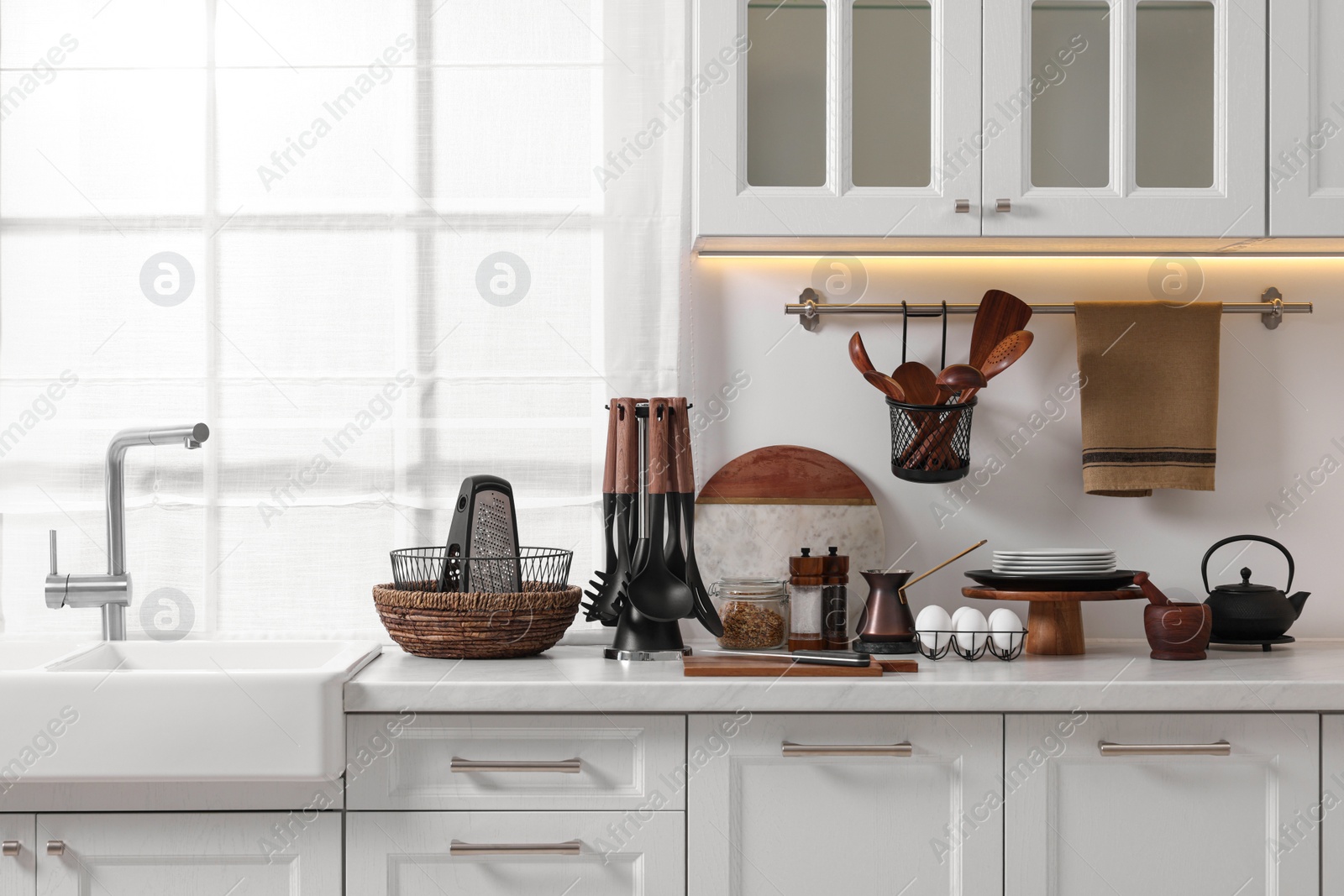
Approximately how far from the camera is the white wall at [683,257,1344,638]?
1963 mm

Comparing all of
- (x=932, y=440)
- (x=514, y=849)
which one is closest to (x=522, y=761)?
(x=514, y=849)

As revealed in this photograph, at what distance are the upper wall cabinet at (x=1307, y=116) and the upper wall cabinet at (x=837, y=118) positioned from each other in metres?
0.51

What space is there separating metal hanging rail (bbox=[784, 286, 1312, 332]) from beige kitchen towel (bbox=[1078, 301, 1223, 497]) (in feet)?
0.24

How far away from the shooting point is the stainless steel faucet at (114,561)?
1.71 metres

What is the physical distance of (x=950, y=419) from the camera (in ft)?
5.90

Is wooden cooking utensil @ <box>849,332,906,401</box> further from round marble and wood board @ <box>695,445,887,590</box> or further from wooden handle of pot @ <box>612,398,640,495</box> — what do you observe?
wooden handle of pot @ <box>612,398,640,495</box>

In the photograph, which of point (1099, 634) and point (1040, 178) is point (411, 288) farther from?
point (1099, 634)

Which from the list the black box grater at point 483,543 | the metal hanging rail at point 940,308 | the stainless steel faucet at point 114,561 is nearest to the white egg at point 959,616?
the metal hanging rail at point 940,308

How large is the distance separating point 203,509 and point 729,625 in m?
1.07

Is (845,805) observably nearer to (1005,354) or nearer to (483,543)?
(483,543)

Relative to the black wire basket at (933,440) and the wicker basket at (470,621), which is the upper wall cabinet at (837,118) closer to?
A: the black wire basket at (933,440)

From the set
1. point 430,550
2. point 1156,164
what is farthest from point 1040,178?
point 430,550

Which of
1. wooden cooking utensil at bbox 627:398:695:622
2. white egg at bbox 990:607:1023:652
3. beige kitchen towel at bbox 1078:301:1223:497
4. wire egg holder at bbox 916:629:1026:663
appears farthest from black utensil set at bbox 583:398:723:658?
beige kitchen towel at bbox 1078:301:1223:497

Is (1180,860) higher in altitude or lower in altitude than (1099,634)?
lower
